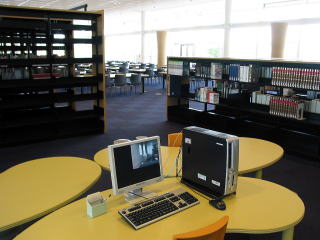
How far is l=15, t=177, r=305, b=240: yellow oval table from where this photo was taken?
68.1 inches

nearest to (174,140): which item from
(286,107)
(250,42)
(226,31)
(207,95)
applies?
(286,107)

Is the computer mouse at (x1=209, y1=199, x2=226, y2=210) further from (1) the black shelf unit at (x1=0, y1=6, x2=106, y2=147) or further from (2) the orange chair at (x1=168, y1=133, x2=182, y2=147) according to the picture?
(1) the black shelf unit at (x1=0, y1=6, x2=106, y2=147)

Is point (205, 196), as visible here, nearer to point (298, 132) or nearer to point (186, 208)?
point (186, 208)

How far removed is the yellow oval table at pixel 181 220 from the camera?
5.67 feet

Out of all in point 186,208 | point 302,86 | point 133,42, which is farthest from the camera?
point 133,42

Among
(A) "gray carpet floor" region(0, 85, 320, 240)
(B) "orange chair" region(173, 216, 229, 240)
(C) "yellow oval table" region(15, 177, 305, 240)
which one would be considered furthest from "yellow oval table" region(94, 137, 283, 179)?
(B) "orange chair" region(173, 216, 229, 240)

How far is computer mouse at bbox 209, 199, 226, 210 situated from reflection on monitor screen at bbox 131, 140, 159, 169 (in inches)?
Result: 18.5

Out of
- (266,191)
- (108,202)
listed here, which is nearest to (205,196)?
(266,191)

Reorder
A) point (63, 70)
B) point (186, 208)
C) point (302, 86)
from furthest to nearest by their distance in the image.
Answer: point (63, 70), point (302, 86), point (186, 208)

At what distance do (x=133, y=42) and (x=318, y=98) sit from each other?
18.3 meters

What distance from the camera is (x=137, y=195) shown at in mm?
2180

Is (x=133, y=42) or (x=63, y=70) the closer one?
(x=63, y=70)

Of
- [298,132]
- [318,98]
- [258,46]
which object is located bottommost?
[298,132]

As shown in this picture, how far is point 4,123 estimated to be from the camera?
18.1 feet
